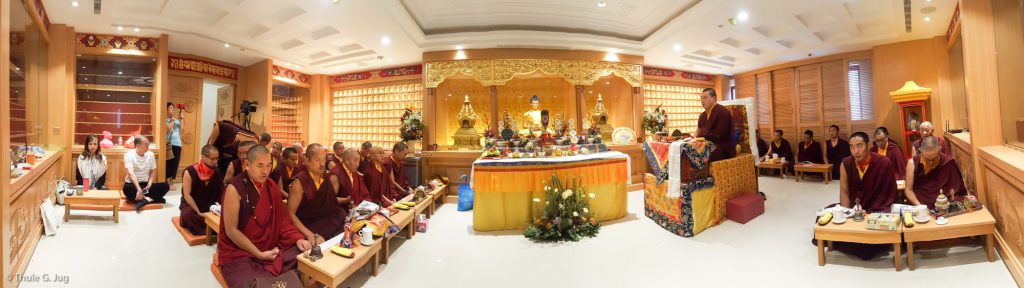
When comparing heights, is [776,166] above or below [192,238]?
above

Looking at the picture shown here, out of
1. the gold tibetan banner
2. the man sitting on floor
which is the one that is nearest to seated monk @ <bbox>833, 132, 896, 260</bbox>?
the gold tibetan banner

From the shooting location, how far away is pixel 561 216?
14.3ft

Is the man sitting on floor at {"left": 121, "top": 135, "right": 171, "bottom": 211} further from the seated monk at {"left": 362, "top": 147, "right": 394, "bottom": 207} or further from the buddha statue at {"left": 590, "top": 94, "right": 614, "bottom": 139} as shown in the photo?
the buddha statue at {"left": 590, "top": 94, "right": 614, "bottom": 139}

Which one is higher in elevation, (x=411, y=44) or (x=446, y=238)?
(x=411, y=44)

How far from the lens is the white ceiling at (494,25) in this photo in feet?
19.3

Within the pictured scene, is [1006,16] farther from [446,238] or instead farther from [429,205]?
[429,205]

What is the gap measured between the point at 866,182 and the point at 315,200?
211 inches

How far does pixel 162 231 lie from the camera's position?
4.39 meters

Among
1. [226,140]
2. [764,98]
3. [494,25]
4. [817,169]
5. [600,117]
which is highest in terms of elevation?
[494,25]

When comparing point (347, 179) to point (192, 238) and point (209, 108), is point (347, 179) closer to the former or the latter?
point (192, 238)

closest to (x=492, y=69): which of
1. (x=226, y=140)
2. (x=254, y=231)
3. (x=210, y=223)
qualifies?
(x=226, y=140)

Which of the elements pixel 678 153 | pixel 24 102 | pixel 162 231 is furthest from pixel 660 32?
pixel 24 102

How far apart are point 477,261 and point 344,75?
8.91 metres

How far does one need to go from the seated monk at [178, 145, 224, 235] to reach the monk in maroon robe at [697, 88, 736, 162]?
6.16 m
